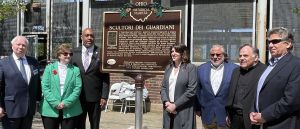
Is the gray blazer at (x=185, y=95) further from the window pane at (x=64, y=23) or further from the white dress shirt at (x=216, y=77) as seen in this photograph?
the window pane at (x=64, y=23)

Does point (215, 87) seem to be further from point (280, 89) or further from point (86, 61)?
point (86, 61)

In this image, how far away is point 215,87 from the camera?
656cm

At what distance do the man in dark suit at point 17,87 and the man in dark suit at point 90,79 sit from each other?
800mm

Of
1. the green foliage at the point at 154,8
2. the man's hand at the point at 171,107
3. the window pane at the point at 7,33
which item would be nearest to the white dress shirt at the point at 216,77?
the man's hand at the point at 171,107

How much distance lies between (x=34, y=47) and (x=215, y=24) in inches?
218

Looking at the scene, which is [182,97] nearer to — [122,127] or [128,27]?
[128,27]

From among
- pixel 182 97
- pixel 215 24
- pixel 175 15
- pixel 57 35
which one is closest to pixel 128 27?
pixel 175 15

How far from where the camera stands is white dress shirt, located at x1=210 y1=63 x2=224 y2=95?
21.5 feet

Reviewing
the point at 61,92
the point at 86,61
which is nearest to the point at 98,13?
the point at 86,61

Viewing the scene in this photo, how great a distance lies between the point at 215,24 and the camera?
11.8m

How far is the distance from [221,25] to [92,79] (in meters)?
5.46

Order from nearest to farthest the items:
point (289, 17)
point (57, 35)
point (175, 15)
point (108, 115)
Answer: point (175, 15) < point (289, 17) < point (108, 115) < point (57, 35)

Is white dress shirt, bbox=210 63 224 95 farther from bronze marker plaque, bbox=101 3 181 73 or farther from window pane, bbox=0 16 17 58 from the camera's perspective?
window pane, bbox=0 16 17 58

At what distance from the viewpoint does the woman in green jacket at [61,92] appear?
6.59m
